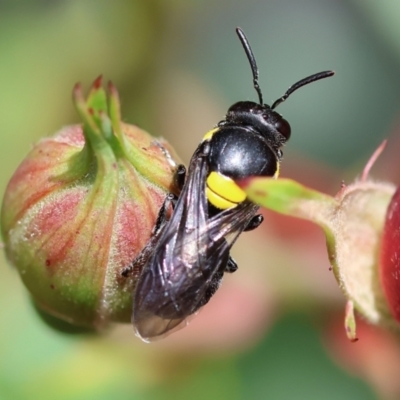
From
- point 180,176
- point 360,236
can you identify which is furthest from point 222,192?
point 360,236

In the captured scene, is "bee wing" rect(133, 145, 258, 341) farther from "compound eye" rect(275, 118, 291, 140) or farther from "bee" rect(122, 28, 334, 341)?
"compound eye" rect(275, 118, 291, 140)

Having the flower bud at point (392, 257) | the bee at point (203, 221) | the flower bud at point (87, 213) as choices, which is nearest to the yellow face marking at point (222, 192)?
the bee at point (203, 221)

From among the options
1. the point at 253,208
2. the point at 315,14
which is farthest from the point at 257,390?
the point at 315,14

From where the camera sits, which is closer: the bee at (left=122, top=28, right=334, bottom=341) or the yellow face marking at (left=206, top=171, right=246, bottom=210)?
the bee at (left=122, top=28, right=334, bottom=341)

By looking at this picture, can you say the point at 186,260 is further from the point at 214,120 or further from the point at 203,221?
the point at 214,120

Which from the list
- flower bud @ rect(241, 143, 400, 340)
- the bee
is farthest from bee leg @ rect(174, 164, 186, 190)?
flower bud @ rect(241, 143, 400, 340)

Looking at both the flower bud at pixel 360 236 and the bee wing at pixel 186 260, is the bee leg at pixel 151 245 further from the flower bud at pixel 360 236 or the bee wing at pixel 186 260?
the flower bud at pixel 360 236
